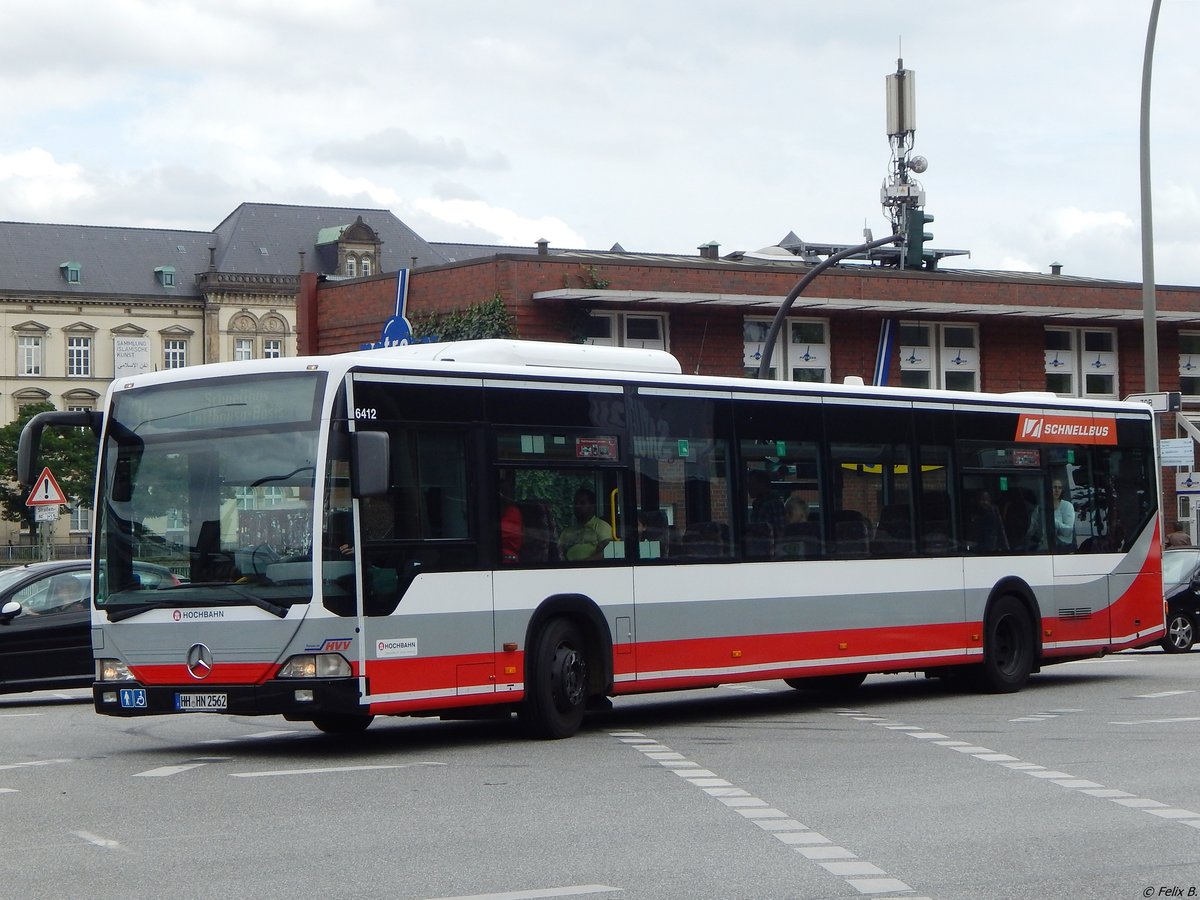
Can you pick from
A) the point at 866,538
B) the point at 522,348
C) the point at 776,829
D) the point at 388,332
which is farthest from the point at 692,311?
the point at 776,829

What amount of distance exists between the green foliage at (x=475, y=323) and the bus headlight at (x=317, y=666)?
2493 cm

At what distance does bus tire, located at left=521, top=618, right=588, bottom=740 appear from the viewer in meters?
14.1

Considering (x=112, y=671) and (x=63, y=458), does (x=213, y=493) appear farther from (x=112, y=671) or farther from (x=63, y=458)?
(x=63, y=458)

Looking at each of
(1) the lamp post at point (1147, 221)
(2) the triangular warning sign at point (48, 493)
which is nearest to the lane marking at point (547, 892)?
(1) the lamp post at point (1147, 221)

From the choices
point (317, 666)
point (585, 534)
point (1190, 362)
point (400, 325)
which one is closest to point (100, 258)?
point (400, 325)

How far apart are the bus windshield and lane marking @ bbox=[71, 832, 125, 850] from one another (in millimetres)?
3407

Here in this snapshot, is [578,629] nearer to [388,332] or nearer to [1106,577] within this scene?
[1106,577]

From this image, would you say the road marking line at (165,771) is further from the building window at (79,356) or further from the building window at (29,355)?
the building window at (79,356)

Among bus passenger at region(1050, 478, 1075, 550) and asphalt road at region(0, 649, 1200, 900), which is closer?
asphalt road at region(0, 649, 1200, 900)

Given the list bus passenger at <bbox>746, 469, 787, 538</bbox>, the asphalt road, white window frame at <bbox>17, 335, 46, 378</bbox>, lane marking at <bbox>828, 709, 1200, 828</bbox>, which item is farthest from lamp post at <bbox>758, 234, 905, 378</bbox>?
white window frame at <bbox>17, 335, 46, 378</bbox>

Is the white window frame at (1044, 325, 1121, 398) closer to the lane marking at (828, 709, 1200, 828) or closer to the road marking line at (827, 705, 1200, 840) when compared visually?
the lane marking at (828, 709, 1200, 828)

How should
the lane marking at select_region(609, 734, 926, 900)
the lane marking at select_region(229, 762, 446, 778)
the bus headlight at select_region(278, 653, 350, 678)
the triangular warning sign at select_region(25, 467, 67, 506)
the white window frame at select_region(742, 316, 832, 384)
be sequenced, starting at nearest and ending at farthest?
the lane marking at select_region(609, 734, 926, 900)
the lane marking at select_region(229, 762, 446, 778)
the bus headlight at select_region(278, 653, 350, 678)
the triangular warning sign at select_region(25, 467, 67, 506)
the white window frame at select_region(742, 316, 832, 384)

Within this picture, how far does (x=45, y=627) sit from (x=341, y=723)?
573 centimetres

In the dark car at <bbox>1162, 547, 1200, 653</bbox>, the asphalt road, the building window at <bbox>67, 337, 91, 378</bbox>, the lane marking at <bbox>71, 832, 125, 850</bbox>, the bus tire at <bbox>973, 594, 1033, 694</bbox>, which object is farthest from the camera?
the building window at <bbox>67, 337, 91, 378</bbox>
